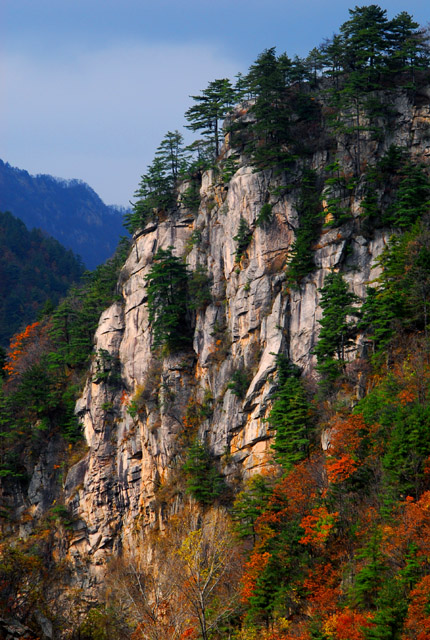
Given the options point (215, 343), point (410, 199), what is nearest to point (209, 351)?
point (215, 343)

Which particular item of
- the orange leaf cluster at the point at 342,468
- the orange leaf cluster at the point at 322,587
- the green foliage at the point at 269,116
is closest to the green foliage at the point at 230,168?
the green foliage at the point at 269,116

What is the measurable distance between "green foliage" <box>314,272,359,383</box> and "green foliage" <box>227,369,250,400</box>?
6.79 m

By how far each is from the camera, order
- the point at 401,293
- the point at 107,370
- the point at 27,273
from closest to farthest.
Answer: the point at 401,293 < the point at 107,370 < the point at 27,273

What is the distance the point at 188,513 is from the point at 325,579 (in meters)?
18.9

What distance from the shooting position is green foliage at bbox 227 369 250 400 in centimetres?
5525

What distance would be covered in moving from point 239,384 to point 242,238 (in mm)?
12464

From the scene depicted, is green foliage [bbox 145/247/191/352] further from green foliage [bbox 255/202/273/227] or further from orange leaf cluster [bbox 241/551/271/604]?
orange leaf cluster [bbox 241/551/271/604]

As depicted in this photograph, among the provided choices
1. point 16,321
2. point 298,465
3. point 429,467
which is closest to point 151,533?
point 298,465

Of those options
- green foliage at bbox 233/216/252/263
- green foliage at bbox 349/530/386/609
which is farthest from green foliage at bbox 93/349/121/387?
green foliage at bbox 349/530/386/609

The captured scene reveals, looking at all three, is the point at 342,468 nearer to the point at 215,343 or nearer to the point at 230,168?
the point at 215,343

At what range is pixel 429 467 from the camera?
35938 mm

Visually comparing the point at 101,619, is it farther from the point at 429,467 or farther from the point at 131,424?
the point at 131,424

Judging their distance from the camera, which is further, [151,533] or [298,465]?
[151,533]

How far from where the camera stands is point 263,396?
174 ft
